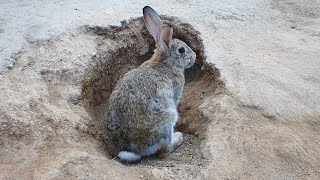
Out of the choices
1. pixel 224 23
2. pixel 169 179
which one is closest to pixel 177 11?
pixel 224 23

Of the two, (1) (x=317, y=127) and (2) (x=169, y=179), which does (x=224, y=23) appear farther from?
(2) (x=169, y=179)

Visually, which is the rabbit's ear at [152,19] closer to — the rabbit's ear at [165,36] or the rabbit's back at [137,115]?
the rabbit's ear at [165,36]

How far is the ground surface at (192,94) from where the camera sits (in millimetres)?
4105

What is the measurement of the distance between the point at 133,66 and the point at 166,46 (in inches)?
43.0

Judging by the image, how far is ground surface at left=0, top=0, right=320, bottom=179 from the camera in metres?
4.11

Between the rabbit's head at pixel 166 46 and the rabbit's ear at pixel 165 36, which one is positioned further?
the rabbit's head at pixel 166 46

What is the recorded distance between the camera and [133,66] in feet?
20.9

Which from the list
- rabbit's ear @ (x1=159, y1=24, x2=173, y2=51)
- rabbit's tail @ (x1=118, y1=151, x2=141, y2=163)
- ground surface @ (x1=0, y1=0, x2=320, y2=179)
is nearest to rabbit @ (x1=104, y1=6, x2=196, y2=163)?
rabbit's tail @ (x1=118, y1=151, x2=141, y2=163)

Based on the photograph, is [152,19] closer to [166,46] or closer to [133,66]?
[166,46]

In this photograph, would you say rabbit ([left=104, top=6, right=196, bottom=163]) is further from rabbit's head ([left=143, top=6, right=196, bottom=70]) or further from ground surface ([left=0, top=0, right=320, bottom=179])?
rabbit's head ([left=143, top=6, right=196, bottom=70])

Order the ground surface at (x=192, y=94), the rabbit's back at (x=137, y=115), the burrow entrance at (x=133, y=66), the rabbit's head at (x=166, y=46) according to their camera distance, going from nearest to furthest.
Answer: the ground surface at (x=192, y=94)
the rabbit's back at (x=137, y=115)
the rabbit's head at (x=166, y=46)
the burrow entrance at (x=133, y=66)

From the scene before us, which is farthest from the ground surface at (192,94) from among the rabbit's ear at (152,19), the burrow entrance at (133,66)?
the rabbit's ear at (152,19)

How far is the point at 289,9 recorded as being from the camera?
7.10 meters

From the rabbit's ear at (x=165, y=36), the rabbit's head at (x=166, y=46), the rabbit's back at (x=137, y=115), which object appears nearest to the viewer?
the rabbit's back at (x=137, y=115)
